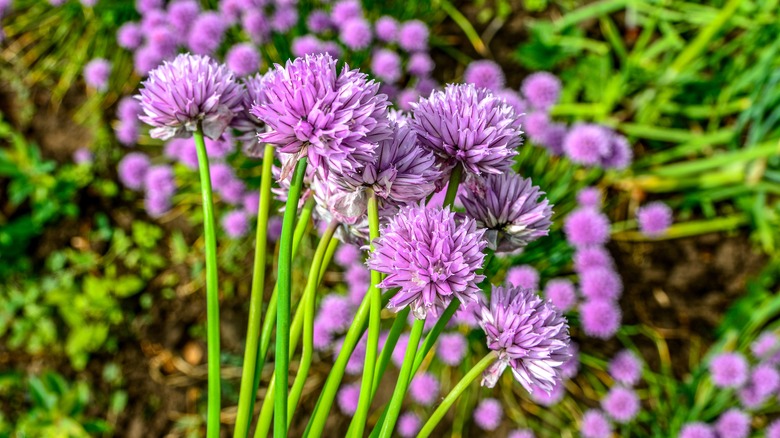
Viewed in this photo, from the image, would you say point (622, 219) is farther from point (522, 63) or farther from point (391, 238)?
point (391, 238)

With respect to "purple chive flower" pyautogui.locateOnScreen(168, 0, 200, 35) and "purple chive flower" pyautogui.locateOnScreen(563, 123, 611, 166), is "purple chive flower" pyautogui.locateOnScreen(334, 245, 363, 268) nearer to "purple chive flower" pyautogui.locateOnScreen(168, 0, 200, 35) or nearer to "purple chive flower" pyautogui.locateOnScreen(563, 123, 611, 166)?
"purple chive flower" pyautogui.locateOnScreen(563, 123, 611, 166)

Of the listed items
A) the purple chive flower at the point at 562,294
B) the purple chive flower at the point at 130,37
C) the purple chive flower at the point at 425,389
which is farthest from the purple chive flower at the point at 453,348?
the purple chive flower at the point at 130,37

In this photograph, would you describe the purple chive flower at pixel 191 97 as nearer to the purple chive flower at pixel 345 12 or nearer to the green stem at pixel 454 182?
the green stem at pixel 454 182

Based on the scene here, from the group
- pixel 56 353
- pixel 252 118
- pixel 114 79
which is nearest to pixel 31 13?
pixel 114 79

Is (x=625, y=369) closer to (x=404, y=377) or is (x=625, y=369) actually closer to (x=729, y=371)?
(x=729, y=371)

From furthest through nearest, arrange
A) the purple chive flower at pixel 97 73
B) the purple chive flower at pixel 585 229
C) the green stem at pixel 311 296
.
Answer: the purple chive flower at pixel 97 73
the purple chive flower at pixel 585 229
the green stem at pixel 311 296

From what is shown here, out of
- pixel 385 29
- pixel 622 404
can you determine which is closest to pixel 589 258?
pixel 622 404
